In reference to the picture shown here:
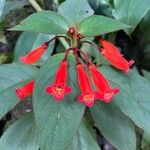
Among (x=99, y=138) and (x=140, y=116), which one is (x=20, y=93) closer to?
(x=140, y=116)

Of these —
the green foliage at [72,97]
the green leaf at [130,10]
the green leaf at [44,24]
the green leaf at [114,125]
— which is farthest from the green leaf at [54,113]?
the green leaf at [130,10]

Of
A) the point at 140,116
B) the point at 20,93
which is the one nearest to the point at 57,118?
the point at 20,93

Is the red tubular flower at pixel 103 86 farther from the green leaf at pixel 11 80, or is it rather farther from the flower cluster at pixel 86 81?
the green leaf at pixel 11 80

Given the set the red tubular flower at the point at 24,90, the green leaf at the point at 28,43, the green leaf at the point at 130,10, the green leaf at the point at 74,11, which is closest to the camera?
the red tubular flower at the point at 24,90

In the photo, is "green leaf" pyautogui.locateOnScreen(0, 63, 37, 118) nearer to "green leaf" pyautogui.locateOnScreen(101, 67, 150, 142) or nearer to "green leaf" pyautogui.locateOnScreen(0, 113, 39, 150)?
"green leaf" pyautogui.locateOnScreen(0, 113, 39, 150)

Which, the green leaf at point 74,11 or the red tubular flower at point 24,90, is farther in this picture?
the green leaf at point 74,11

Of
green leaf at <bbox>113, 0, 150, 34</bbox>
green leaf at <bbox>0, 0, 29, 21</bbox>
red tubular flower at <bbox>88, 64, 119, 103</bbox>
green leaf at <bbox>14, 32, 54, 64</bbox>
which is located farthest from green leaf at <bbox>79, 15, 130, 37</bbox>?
green leaf at <bbox>0, 0, 29, 21</bbox>
